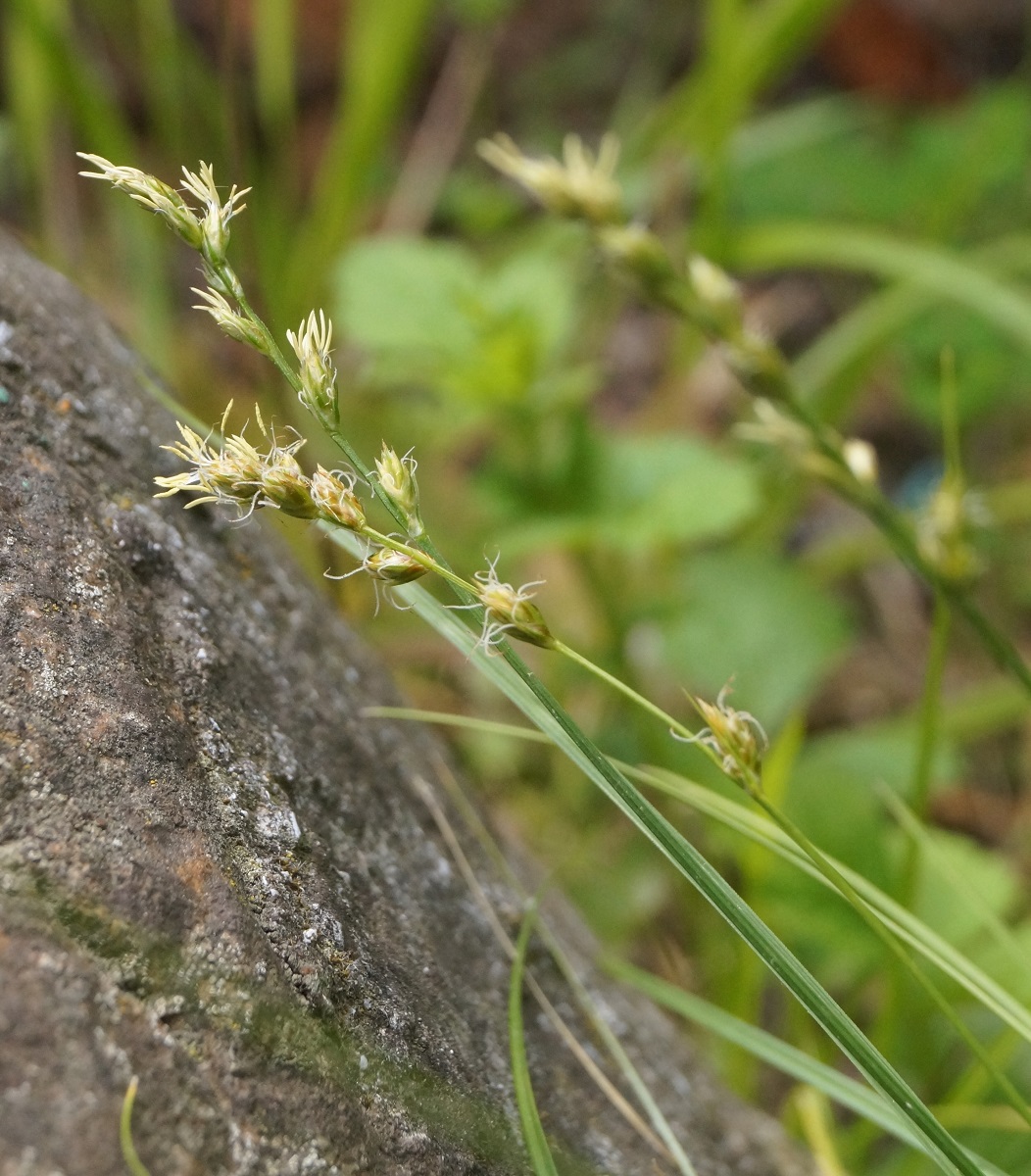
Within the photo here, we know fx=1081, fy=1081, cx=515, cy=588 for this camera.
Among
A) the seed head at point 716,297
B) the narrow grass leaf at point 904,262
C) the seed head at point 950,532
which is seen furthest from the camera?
the narrow grass leaf at point 904,262

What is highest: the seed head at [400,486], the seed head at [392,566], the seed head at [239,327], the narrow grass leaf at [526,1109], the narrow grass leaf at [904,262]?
the narrow grass leaf at [904,262]

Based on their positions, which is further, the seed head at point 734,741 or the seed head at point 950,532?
the seed head at point 950,532

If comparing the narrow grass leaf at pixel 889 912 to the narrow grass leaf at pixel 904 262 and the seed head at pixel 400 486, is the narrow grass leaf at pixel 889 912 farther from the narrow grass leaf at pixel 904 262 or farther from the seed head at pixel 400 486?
the narrow grass leaf at pixel 904 262

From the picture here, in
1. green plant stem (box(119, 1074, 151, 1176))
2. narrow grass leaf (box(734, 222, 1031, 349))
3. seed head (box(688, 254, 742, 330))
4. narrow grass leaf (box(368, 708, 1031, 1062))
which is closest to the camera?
green plant stem (box(119, 1074, 151, 1176))

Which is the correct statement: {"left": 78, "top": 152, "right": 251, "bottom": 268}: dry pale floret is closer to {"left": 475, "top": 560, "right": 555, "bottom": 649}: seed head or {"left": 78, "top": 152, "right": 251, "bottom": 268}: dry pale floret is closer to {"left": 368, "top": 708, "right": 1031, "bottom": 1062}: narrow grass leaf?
{"left": 475, "top": 560, "right": 555, "bottom": 649}: seed head

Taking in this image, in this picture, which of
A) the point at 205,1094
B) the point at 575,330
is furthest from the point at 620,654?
the point at 575,330

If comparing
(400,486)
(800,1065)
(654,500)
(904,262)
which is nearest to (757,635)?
(654,500)

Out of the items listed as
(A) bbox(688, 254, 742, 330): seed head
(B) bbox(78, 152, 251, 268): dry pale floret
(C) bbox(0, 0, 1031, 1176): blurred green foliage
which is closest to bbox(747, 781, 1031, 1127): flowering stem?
(C) bbox(0, 0, 1031, 1176): blurred green foliage

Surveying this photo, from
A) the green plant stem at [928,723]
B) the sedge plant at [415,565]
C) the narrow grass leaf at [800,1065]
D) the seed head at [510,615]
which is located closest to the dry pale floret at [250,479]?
the sedge plant at [415,565]
